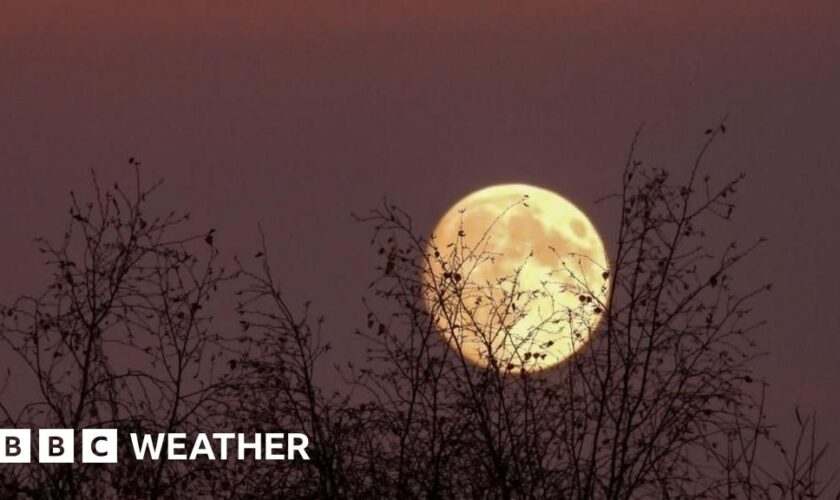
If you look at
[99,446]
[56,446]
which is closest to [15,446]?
[56,446]

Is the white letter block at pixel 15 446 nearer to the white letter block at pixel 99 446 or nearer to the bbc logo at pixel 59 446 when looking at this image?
the bbc logo at pixel 59 446

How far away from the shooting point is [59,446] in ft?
38.9

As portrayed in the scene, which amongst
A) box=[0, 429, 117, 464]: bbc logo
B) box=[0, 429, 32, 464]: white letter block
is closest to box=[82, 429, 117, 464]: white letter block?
box=[0, 429, 117, 464]: bbc logo

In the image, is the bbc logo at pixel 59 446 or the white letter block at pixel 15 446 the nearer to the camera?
the bbc logo at pixel 59 446

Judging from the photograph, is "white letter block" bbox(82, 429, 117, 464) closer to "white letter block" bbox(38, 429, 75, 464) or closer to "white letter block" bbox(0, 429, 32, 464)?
"white letter block" bbox(38, 429, 75, 464)

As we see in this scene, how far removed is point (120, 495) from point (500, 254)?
9.39 feet

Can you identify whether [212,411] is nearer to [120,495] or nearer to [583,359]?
[120,495]

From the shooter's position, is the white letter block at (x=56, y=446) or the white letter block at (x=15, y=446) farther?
the white letter block at (x=15, y=446)

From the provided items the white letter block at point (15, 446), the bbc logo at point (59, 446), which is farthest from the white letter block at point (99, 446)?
the white letter block at point (15, 446)

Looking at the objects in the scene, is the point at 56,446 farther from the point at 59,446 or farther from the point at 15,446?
the point at 15,446

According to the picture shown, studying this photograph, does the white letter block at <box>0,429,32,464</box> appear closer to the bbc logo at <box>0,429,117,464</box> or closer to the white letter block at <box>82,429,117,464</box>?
the bbc logo at <box>0,429,117,464</box>

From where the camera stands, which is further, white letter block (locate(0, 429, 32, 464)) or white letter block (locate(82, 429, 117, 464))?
white letter block (locate(0, 429, 32, 464))

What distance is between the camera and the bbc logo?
11.7 m

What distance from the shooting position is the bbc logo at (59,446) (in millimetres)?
11719
